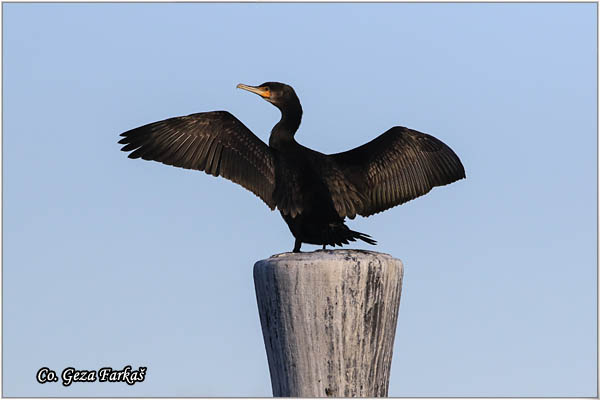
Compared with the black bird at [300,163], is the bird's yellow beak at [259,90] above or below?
above

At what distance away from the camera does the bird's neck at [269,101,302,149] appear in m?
9.08

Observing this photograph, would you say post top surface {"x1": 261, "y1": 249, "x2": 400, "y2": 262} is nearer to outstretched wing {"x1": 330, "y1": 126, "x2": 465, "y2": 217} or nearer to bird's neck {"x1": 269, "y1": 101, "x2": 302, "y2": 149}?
outstretched wing {"x1": 330, "y1": 126, "x2": 465, "y2": 217}

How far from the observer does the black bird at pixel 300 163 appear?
325 inches

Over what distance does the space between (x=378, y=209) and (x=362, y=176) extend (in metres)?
0.35

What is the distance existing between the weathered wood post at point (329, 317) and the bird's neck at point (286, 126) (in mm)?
2759

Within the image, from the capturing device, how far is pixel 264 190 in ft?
28.8

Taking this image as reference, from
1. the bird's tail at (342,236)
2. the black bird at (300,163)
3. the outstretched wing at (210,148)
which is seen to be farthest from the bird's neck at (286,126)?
the bird's tail at (342,236)

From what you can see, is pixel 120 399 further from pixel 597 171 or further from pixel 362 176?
pixel 597 171

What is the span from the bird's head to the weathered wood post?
3.05 metres

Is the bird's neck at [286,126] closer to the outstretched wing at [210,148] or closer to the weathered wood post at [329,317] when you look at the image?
the outstretched wing at [210,148]

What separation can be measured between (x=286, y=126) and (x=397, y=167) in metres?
1.15

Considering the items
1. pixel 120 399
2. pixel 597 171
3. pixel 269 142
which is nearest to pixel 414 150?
pixel 269 142

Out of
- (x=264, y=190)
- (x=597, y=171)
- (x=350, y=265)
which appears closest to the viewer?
(x=350, y=265)

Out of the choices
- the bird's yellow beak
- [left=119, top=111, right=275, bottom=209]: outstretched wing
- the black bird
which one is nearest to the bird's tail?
the black bird
